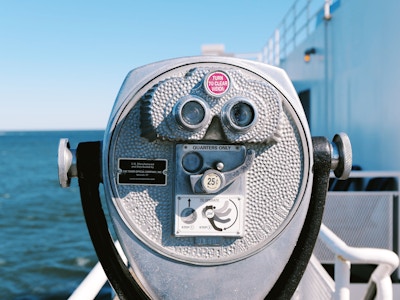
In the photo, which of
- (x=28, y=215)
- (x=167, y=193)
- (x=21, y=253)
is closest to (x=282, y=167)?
(x=167, y=193)

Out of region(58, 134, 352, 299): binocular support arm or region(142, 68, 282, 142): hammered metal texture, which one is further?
region(58, 134, 352, 299): binocular support arm

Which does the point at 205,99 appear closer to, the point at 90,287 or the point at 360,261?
the point at 90,287

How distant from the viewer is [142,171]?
1.19m

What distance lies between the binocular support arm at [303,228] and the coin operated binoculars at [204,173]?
13mm

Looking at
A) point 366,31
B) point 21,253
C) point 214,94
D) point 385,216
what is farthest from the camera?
point 21,253

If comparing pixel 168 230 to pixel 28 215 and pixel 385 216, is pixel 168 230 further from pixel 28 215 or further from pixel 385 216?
pixel 28 215

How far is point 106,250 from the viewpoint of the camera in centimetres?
128

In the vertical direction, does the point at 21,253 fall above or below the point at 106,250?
below

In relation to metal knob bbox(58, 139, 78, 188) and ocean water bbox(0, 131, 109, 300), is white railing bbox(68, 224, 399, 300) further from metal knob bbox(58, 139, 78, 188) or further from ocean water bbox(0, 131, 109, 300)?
ocean water bbox(0, 131, 109, 300)

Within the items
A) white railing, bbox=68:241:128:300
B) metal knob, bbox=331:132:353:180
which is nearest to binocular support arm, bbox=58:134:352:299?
metal knob, bbox=331:132:353:180

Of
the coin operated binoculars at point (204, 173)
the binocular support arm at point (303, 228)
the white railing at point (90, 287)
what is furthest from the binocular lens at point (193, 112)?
the white railing at point (90, 287)

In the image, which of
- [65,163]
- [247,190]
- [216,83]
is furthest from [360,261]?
[65,163]

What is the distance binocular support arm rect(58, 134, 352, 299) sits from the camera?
4.16ft

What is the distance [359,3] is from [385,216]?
2498 mm
